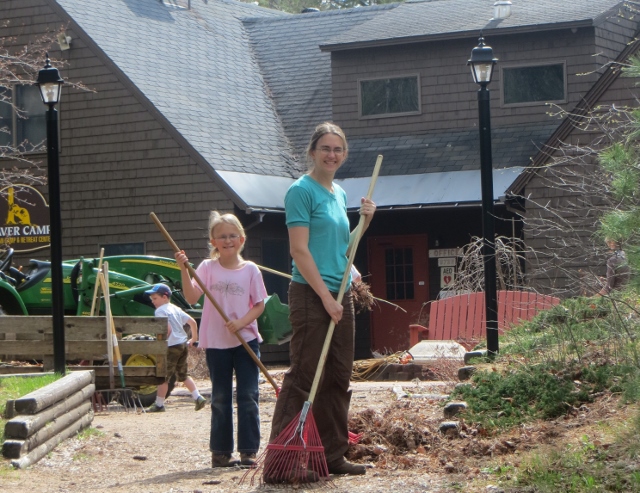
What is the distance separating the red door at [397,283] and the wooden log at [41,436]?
12358mm

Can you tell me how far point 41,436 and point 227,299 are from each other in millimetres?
1732

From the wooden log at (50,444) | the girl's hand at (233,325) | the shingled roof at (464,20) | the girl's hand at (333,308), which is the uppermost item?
the shingled roof at (464,20)

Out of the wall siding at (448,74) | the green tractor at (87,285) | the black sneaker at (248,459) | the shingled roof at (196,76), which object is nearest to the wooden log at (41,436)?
the black sneaker at (248,459)

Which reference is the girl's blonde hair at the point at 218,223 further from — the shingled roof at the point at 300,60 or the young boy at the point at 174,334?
the shingled roof at the point at 300,60

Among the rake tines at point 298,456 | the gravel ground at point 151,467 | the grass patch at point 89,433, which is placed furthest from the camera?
the grass patch at point 89,433

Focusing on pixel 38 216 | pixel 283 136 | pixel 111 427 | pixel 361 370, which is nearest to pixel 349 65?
pixel 283 136

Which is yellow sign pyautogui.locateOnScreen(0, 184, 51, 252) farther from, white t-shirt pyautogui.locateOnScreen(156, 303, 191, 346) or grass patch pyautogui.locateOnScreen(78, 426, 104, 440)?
grass patch pyautogui.locateOnScreen(78, 426, 104, 440)

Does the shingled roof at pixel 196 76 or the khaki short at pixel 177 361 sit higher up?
the shingled roof at pixel 196 76

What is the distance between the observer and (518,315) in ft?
45.8

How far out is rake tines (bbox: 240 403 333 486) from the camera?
619 centimetres

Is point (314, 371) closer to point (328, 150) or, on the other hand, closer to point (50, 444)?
point (328, 150)

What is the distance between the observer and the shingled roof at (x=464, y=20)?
20.2m

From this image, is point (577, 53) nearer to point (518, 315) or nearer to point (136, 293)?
point (518, 315)

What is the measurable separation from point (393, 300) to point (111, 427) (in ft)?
39.4
